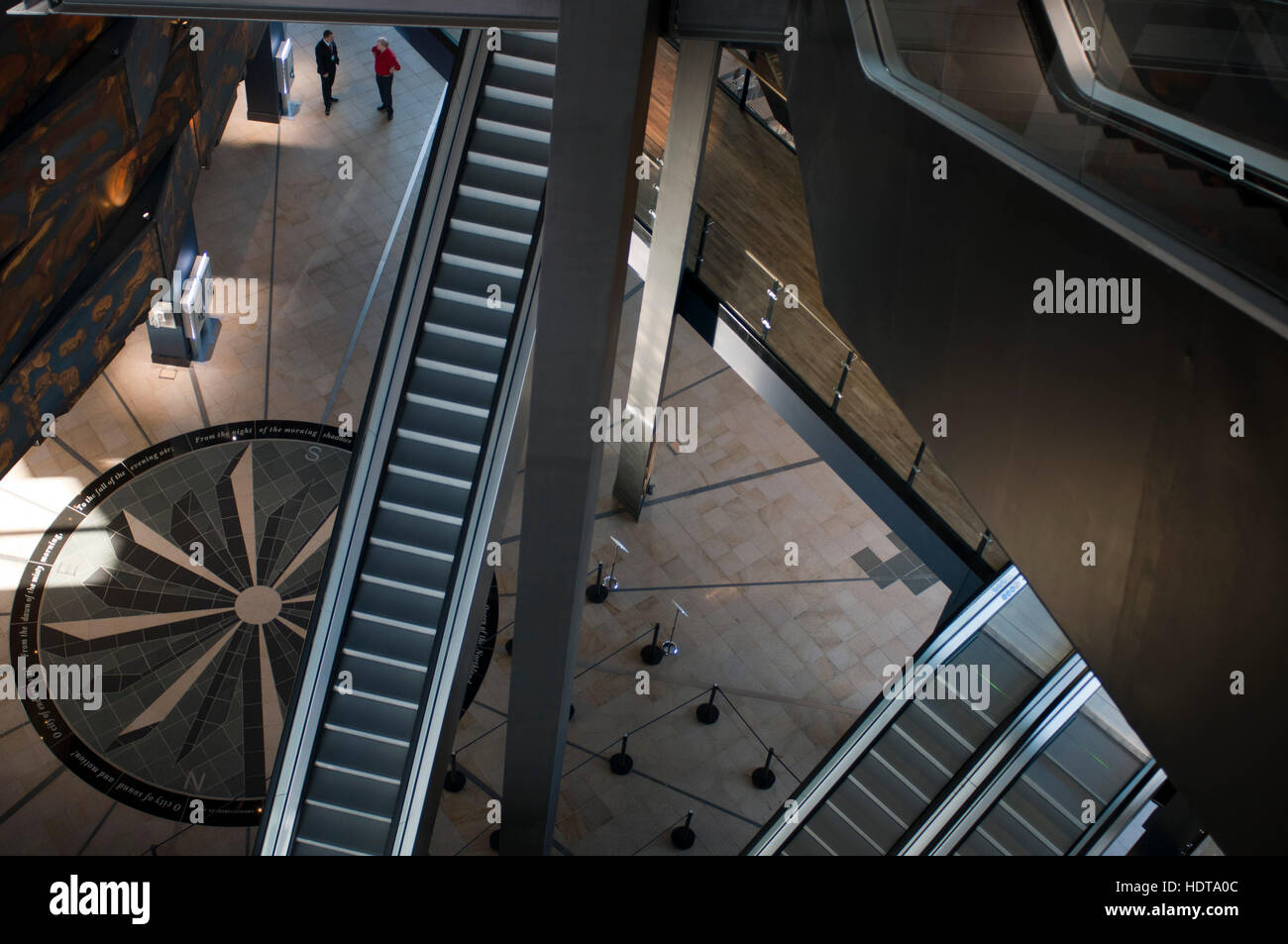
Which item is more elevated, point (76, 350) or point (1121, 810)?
point (76, 350)

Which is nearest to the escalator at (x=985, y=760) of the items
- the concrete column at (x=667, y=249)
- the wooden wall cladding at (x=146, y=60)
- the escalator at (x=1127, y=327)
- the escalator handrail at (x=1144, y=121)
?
the concrete column at (x=667, y=249)

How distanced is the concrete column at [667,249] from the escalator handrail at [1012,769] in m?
5.84

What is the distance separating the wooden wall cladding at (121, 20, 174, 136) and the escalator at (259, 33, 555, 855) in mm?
3065

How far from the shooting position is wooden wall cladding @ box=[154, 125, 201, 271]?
14.0 m

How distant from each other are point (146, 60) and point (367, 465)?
16.2 feet

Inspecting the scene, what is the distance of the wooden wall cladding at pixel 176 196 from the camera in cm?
1402

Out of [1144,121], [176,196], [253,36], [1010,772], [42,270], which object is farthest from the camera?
[253,36]

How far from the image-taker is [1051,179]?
10.4 ft

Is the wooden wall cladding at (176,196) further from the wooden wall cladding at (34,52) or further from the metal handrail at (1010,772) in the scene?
the metal handrail at (1010,772)

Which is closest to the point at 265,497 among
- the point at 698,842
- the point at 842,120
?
the point at 698,842

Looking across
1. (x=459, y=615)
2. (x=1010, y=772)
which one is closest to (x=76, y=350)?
(x=459, y=615)

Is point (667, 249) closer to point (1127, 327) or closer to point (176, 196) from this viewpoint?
point (176, 196)

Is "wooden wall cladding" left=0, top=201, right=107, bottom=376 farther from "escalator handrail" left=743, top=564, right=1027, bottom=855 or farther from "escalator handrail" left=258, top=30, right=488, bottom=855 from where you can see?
"escalator handrail" left=743, top=564, right=1027, bottom=855
